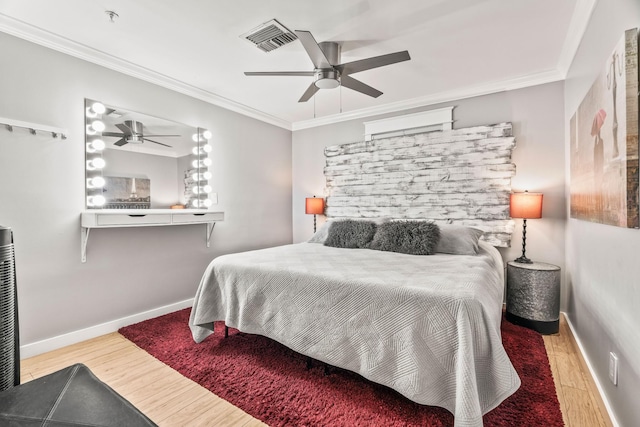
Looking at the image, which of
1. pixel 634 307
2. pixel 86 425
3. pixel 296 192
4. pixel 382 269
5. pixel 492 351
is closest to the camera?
pixel 86 425

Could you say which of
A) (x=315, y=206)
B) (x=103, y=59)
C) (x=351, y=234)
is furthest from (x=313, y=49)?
(x=315, y=206)

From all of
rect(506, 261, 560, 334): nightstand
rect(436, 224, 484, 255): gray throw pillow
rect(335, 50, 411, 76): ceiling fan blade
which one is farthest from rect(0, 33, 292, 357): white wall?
rect(506, 261, 560, 334): nightstand

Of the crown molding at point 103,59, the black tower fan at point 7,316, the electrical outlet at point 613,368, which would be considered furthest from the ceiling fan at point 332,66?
the electrical outlet at point 613,368

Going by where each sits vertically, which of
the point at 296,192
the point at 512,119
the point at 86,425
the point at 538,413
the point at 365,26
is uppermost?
the point at 365,26

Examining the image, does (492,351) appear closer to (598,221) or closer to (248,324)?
(598,221)

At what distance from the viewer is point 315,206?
168 inches

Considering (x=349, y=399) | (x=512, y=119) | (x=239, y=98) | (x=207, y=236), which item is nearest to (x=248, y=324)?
(x=349, y=399)

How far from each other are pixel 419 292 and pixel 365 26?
1885 millimetres

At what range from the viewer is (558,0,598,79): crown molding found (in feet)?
6.40

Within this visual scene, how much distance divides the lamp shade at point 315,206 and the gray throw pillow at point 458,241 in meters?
1.80

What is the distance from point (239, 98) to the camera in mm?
3611

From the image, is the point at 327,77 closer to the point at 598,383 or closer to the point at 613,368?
the point at 613,368

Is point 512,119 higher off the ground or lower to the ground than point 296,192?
higher

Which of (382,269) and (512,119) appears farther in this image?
(512,119)
